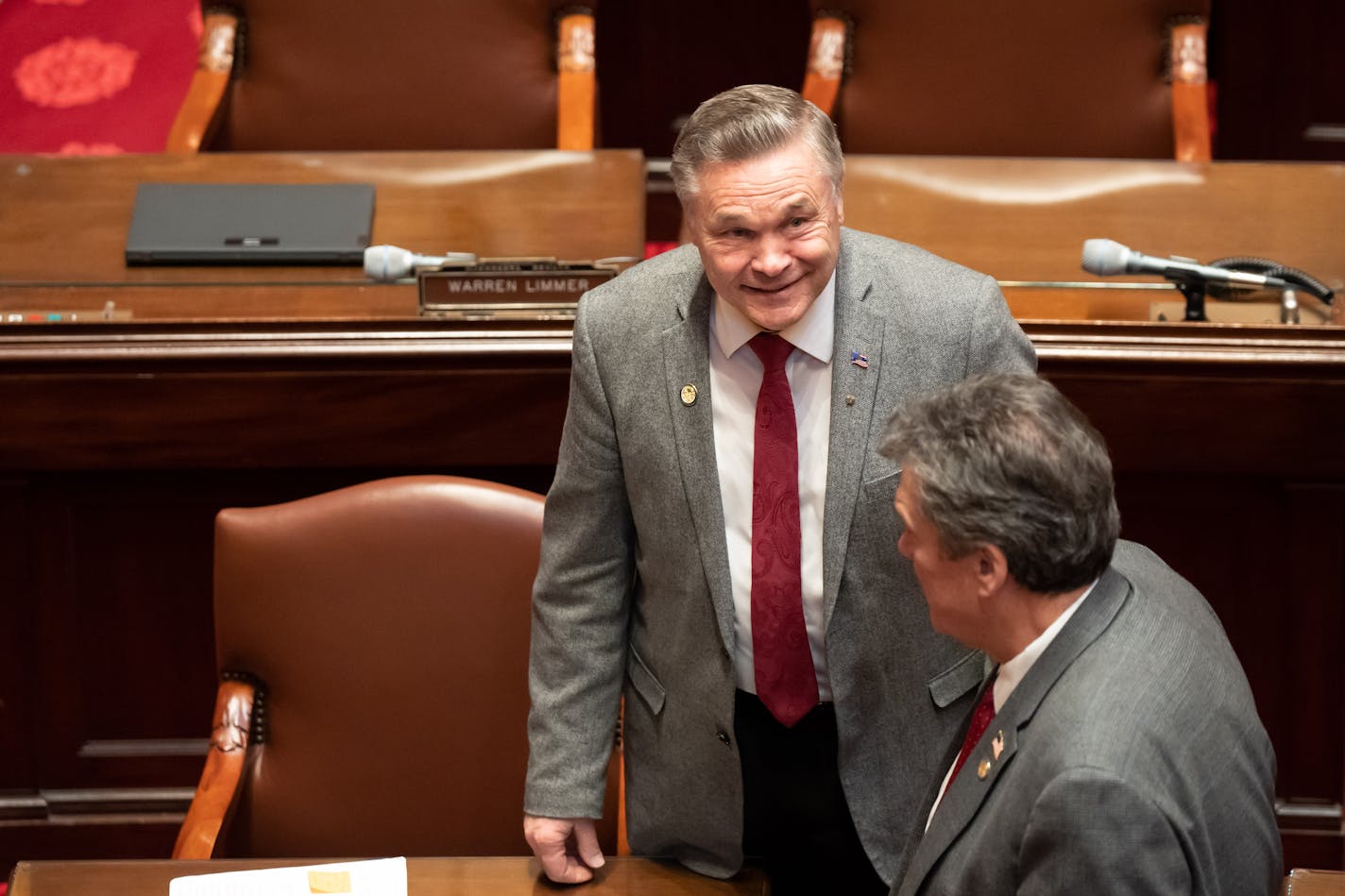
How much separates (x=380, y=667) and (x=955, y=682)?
683 mm

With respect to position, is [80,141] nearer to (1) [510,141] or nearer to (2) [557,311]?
(1) [510,141]

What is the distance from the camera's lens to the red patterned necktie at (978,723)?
127cm

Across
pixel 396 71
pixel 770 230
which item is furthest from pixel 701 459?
pixel 396 71

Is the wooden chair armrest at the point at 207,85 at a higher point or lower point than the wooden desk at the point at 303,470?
higher

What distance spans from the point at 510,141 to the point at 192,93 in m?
0.61

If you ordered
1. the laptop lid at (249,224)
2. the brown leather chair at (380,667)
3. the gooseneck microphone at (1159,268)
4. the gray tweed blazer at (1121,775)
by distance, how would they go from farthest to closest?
1. the laptop lid at (249,224)
2. the gooseneck microphone at (1159,268)
3. the brown leather chair at (380,667)
4. the gray tweed blazer at (1121,775)

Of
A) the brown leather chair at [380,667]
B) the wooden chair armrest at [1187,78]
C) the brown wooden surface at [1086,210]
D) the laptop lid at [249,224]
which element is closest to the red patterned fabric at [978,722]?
the brown leather chair at [380,667]

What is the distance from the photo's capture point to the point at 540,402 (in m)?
2.13

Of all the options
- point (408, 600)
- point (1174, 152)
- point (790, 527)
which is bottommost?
point (408, 600)

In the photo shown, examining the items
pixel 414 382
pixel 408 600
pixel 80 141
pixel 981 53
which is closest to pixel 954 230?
pixel 981 53

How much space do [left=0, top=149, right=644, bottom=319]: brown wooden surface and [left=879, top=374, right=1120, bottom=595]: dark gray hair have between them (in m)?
1.44

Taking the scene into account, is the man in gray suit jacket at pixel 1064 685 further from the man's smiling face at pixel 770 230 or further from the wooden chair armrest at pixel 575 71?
the wooden chair armrest at pixel 575 71

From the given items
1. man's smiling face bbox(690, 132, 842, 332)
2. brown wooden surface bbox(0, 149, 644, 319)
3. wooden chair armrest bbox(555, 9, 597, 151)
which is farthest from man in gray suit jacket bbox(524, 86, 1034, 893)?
wooden chair armrest bbox(555, 9, 597, 151)

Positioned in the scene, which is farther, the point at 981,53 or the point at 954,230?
the point at 981,53
